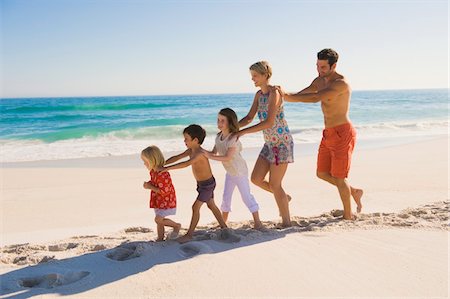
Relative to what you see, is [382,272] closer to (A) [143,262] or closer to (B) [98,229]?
(A) [143,262]

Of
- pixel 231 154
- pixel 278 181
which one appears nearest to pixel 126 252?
pixel 231 154

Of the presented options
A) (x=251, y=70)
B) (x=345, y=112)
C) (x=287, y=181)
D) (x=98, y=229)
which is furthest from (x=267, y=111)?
(x=287, y=181)

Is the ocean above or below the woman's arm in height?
below

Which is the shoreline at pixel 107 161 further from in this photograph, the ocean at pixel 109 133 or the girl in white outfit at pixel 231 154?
the girl in white outfit at pixel 231 154

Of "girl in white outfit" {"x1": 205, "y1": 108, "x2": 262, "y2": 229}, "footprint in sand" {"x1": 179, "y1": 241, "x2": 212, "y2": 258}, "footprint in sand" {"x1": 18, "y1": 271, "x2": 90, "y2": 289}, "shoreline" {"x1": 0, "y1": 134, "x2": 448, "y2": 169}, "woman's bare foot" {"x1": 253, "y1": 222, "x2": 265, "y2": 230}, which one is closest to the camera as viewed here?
"footprint in sand" {"x1": 18, "y1": 271, "x2": 90, "y2": 289}

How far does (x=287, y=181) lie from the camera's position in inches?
334

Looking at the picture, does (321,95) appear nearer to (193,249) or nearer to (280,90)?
(280,90)

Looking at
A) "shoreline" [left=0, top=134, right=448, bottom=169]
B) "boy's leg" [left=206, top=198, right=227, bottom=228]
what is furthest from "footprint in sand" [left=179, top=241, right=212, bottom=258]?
"shoreline" [left=0, top=134, right=448, bottom=169]

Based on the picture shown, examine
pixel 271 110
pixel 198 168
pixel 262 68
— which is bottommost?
pixel 198 168

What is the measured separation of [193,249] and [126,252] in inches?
23.9

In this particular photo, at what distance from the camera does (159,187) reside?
450cm

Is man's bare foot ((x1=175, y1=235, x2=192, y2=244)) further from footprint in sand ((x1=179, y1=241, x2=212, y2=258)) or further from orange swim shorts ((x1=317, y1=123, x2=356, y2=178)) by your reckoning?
orange swim shorts ((x1=317, y1=123, x2=356, y2=178))

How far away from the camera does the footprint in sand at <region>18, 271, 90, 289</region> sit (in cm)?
353

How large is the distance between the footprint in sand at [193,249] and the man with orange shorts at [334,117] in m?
1.74
